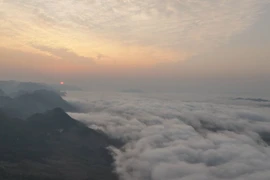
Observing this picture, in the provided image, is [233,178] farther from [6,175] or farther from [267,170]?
[6,175]

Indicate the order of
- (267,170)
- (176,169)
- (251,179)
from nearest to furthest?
(251,179) → (267,170) → (176,169)

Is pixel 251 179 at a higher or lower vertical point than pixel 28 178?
higher

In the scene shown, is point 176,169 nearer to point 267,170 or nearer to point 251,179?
point 251,179

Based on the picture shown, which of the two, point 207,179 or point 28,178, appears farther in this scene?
point 28,178

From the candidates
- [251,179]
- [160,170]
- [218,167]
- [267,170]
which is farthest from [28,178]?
[267,170]

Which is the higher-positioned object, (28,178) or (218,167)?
(218,167)

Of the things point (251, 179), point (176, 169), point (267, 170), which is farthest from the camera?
point (176, 169)

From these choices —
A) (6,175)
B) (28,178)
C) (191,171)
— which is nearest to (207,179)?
(191,171)
